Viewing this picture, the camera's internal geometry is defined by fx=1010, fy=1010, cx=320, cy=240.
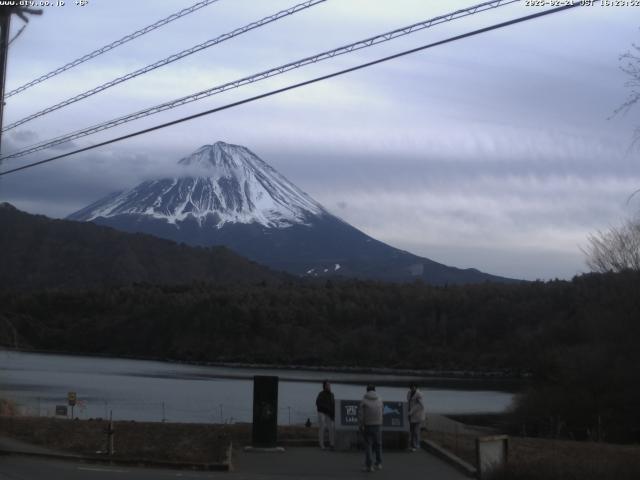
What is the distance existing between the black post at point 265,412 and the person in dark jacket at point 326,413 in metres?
1.01

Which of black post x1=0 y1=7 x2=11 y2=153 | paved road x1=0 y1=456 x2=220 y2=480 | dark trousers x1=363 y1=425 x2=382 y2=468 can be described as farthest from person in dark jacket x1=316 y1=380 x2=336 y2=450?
black post x1=0 y1=7 x2=11 y2=153

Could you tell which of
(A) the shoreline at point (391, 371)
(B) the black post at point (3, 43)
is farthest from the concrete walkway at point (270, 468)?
(A) the shoreline at point (391, 371)

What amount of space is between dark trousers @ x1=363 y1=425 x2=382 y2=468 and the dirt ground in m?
2.67

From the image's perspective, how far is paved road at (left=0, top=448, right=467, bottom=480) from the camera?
1675 cm

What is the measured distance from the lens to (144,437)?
21.2m

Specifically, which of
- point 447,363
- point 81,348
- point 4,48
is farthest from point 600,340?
point 81,348

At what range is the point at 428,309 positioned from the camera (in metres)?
127

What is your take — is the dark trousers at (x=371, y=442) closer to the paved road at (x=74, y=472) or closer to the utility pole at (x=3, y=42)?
the paved road at (x=74, y=472)

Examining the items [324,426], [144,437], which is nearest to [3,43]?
[144,437]

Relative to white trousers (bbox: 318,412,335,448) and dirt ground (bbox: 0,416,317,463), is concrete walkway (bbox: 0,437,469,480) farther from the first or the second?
dirt ground (bbox: 0,416,317,463)

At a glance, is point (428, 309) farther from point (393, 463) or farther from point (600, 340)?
point (393, 463)

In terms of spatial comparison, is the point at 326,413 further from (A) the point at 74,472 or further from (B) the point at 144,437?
(A) the point at 74,472

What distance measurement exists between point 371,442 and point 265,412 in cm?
257

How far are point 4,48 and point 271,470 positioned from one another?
9.86 metres
